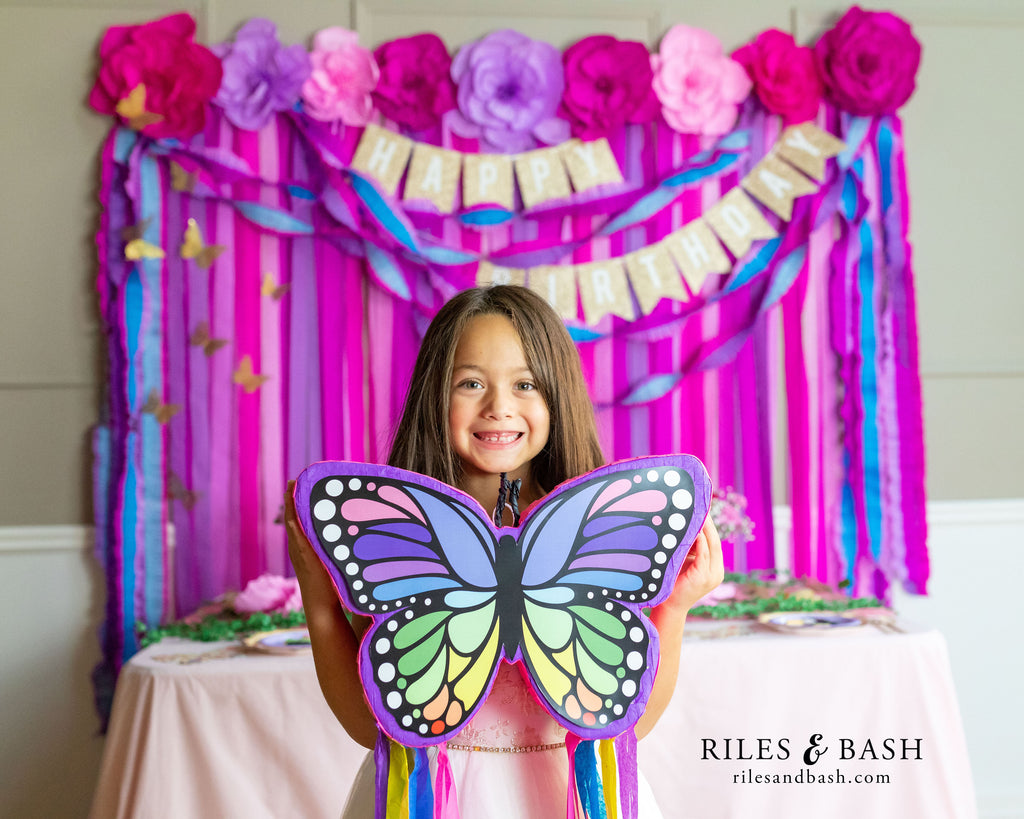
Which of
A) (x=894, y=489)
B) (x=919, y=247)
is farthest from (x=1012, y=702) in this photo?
(x=919, y=247)

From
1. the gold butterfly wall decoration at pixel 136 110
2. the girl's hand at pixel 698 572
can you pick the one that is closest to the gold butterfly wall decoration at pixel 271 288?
the gold butterfly wall decoration at pixel 136 110

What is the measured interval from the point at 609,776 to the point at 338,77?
209cm

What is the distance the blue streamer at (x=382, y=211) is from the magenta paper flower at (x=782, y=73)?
1092 millimetres

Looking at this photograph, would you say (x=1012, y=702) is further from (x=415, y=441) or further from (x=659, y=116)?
(x=415, y=441)

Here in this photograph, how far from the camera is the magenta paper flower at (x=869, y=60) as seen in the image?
8.69 ft

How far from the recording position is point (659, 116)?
8.80ft

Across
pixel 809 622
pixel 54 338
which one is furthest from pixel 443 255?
pixel 809 622

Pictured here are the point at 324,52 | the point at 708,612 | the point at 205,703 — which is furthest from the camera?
the point at 324,52

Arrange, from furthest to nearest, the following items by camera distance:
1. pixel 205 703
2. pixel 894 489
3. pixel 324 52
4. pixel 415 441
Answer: pixel 894 489 < pixel 324 52 < pixel 205 703 < pixel 415 441

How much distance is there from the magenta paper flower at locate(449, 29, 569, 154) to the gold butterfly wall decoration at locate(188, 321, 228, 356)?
89cm

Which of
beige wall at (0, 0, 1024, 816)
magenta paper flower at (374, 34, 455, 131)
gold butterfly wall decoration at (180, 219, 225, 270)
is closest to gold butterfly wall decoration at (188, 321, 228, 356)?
gold butterfly wall decoration at (180, 219, 225, 270)

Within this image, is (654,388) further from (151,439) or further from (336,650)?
(336,650)

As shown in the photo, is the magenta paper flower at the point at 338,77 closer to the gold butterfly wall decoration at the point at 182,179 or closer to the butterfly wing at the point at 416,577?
the gold butterfly wall decoration at the point at 182,179

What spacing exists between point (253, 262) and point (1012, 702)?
8.46ft
